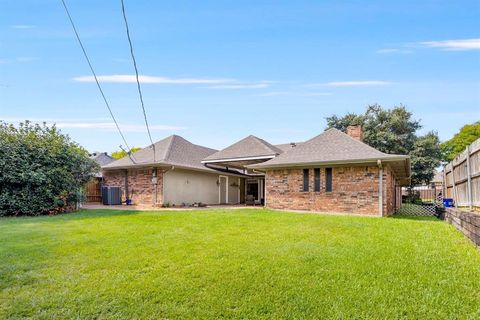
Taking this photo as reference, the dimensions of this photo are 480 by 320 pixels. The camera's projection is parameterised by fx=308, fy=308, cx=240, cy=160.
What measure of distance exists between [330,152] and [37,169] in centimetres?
1269

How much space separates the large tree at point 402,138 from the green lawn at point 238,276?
22.7 metres

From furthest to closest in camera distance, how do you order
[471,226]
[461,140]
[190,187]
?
[461,140] < [190,187] < [471,226]

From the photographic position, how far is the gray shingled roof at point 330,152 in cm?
1258

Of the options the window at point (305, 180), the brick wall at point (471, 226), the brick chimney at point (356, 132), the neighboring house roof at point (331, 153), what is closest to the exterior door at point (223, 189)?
the neighboring house roof at point (331, 153)

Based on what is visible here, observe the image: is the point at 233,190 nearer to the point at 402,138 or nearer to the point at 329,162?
the point at 329,162

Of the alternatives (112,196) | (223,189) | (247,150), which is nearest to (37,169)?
(112,196)

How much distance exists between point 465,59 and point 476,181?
5.37 meters

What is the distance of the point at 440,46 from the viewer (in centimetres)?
930

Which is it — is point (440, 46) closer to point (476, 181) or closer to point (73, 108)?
point (476, 181)

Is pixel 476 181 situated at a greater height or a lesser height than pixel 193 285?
greater

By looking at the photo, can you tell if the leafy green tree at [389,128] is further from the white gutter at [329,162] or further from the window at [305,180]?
the white gutter at [329,162]

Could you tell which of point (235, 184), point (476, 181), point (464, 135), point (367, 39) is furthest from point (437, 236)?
point (464, 135)

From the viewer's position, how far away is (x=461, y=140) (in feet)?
120

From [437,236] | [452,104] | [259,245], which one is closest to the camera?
[259,245]
